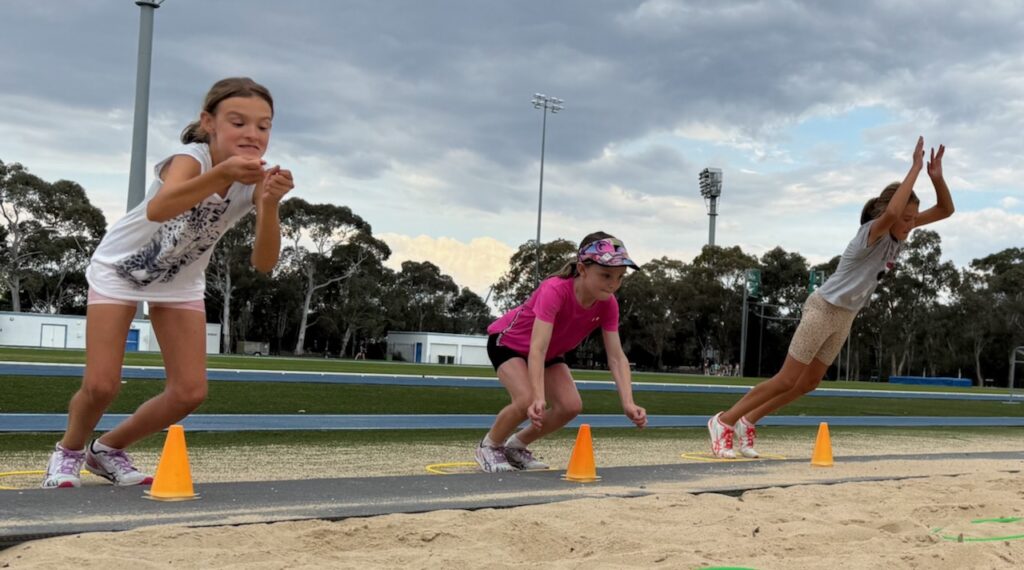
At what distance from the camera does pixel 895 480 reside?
575cm

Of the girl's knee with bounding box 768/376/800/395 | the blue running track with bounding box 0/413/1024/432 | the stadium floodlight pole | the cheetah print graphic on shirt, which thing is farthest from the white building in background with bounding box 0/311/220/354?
the cheetah print graphic on shirt

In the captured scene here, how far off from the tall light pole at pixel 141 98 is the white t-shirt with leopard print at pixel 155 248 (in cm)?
3997

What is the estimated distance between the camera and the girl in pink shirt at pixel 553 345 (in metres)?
5.47

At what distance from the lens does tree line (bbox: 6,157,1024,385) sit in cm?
6000

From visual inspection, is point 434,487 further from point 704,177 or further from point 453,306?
point 704,177

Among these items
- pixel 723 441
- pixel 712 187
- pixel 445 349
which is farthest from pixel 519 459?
pixel 712 187

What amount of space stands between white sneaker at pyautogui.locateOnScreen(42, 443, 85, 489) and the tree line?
54602mm

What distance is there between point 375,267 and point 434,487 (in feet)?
200

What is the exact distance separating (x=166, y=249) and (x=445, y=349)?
194ft

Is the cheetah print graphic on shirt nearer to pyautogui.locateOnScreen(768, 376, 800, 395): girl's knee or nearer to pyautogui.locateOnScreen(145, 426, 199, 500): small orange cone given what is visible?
pyautogui.locateOnScreen(145, 426, 199, 500): small orange cone

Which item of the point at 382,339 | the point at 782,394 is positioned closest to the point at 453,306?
the point at 382,339

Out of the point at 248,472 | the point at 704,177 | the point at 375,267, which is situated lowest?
the point at 248,472

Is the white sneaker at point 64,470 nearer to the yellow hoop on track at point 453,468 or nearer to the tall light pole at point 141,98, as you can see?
the yellow hoop on track at point 453,468

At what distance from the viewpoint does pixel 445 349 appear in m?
63.1
